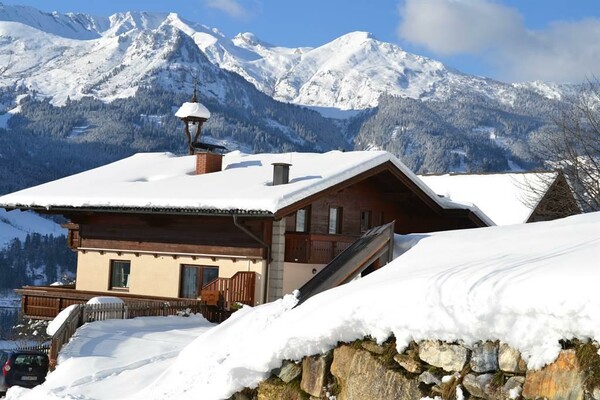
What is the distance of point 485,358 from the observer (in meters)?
7.27

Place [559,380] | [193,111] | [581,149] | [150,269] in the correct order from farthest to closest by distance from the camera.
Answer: [193,111] < [581,149] < [150,269] < [559,380]

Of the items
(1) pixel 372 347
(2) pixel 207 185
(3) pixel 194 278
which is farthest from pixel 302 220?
(1) pixel 372 347

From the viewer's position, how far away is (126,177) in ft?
88.1

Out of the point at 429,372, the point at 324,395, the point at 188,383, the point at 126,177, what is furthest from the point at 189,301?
the point at 429,372

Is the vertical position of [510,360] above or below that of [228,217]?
below

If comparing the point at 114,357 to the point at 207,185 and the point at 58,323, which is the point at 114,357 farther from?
the point at 207,185

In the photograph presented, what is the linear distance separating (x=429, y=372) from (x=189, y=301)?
14.0 metres

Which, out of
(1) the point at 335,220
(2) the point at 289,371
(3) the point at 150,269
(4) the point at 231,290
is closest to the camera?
(2) the point at 289,371

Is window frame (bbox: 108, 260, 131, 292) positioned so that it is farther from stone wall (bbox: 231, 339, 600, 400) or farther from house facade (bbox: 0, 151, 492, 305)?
stone wall (bbox: 231, 339, 600, 400)

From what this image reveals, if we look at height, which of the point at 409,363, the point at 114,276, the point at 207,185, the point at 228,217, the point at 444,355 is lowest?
the point at 409,363

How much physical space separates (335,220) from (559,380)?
61.9 feet

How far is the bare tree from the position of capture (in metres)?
27.6

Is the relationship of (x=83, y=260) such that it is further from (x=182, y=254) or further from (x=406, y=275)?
(x=406, y=275)

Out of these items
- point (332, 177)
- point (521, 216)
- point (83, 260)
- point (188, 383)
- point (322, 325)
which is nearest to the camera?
point (322, 325)
